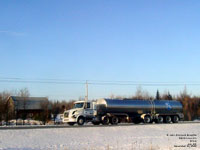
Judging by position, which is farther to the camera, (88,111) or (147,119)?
(147,119)

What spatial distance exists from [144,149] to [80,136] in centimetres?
701

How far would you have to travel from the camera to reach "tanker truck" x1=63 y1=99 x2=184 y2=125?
34156mm

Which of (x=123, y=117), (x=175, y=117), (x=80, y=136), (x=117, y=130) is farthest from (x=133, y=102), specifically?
(x=80, y=136)

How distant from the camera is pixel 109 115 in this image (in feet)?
115

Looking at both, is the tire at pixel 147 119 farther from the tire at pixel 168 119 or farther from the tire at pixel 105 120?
the tire at pixel 105 120

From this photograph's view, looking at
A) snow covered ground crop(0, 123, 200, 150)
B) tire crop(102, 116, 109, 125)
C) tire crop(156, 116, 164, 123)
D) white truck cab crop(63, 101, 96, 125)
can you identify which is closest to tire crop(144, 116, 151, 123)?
tire crop(156, 116, 164, 123)

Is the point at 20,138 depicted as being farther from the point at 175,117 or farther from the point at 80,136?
the point at 175,117

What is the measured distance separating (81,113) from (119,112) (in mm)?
4850

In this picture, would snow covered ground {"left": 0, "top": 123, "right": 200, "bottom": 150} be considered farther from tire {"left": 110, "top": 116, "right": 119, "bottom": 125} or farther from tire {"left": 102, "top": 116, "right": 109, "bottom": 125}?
tire {"left": 110, "top": 116, "right": 119, "bottom": 125}

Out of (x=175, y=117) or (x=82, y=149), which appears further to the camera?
(x=175, y=117)

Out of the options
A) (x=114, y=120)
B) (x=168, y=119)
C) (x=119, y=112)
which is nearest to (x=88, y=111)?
(x=114, y=120)

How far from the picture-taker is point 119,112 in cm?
3584

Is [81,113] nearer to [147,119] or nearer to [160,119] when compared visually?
[147,119]

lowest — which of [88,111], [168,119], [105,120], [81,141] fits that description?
[81,141]
